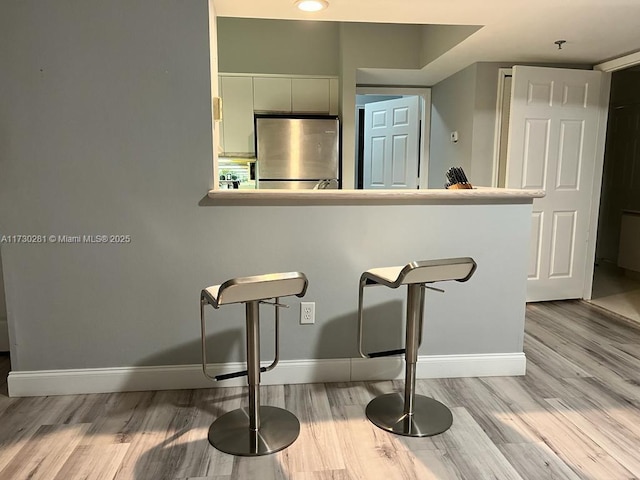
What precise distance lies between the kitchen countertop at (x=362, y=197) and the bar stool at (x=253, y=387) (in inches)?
20.4

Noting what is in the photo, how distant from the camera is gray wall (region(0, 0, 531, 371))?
2.15 metres

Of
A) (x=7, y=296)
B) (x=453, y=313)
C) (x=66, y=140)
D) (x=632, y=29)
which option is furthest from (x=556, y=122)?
(x=7, y=296)

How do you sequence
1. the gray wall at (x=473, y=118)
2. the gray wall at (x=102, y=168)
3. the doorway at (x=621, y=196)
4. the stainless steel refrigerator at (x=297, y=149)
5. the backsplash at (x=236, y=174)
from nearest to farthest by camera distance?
1. the gray wall at (x=102, y=168)
2. the gray wall at (x=473, y=118)
3. the stainless steel refrigerator at (x=297, y=149)
4. the backsplash at (x=236, y=174)
5. the doorway at (x=621, y=196)

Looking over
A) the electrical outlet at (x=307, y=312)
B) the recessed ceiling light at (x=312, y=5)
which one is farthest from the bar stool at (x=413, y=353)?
the recessed ceiling light at (x=312, y=5)

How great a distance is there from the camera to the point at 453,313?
2.53 metres

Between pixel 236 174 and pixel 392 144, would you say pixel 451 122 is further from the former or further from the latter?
pixel 236 174

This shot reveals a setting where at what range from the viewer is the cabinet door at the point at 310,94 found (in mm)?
4559

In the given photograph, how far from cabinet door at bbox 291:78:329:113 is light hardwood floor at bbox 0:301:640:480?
9.74 ft

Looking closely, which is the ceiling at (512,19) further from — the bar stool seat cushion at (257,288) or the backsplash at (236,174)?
the backsplash at (236,174)

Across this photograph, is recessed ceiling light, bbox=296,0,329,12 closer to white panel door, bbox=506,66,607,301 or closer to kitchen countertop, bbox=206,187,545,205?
kitchen countertop, bbox=206,187,545,205

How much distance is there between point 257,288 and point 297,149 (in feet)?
9.59

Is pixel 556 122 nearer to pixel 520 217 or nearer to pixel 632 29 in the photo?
pixel 632 29

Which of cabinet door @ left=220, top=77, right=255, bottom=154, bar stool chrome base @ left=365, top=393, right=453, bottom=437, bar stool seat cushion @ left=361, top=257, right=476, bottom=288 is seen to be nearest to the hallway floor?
bar stool chrome base @ left=365, top=393, right=453, bottom=437

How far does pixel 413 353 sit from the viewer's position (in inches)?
81.3
